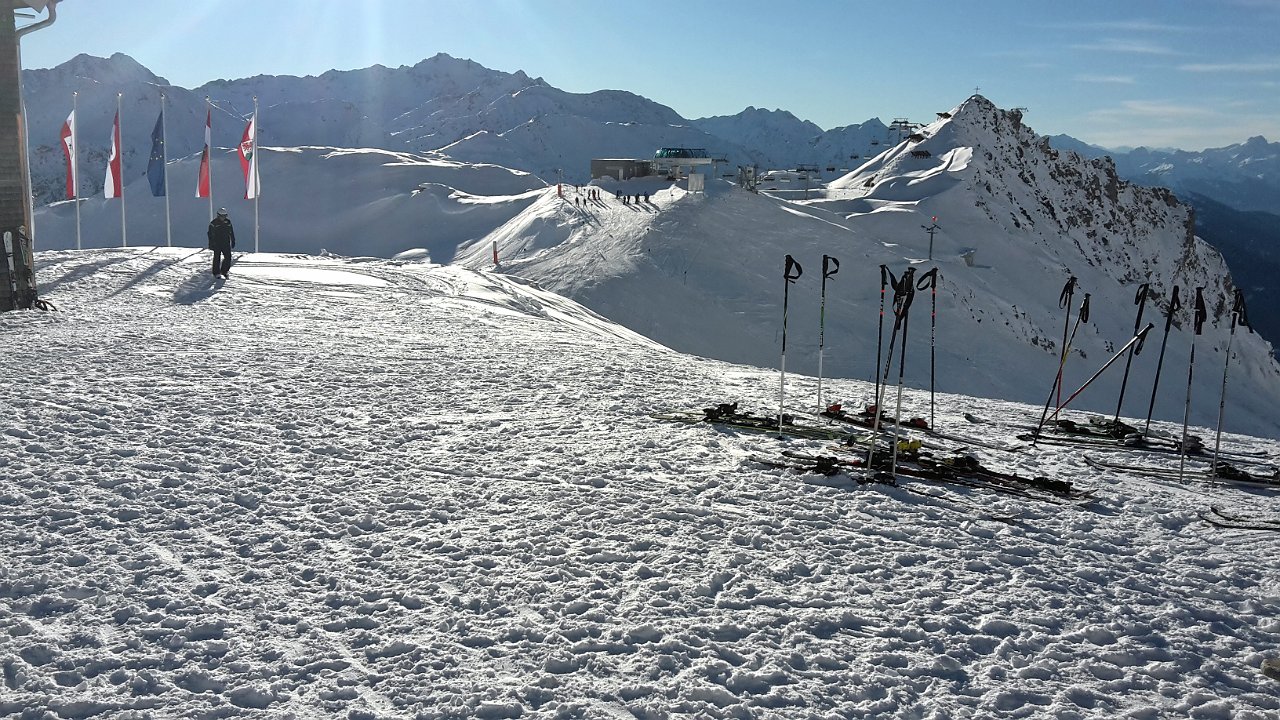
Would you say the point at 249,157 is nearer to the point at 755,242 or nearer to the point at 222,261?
the point at 222,261

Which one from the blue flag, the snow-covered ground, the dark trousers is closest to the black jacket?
the dark trousers

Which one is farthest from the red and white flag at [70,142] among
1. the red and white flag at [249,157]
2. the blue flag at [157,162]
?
the red and white flag at [249,157]

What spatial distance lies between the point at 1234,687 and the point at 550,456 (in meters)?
6.78

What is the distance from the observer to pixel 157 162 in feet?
100

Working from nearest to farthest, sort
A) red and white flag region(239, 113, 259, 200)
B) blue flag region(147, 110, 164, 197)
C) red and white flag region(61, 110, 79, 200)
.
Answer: red and white flag region(61, 110, 79, 200) → red and white flag region(239, 113, 259, 200) → blue flag region(147, 110, 164, 197)

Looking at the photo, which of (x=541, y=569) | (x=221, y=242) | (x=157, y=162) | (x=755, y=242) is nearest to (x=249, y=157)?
(x=157, y=162)

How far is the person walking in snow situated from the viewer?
20.3 metres

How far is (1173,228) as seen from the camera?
9800 cm

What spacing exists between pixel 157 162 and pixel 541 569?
3037 centimetres

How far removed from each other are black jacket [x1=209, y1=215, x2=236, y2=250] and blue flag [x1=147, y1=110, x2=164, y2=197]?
1088 cm

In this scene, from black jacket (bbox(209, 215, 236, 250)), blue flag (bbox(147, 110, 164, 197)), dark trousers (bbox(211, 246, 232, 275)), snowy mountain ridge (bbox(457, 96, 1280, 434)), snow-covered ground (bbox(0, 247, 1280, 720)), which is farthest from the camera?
snowy mountain ridge (bbox(457, 96, 1280, 434))

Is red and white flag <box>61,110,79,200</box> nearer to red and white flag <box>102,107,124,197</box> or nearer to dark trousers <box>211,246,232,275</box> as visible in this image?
red and white flag <box>102,107,124,197</box>

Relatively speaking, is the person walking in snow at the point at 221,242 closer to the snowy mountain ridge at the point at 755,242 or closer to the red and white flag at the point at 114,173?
the red and white flag at the point at 114,173

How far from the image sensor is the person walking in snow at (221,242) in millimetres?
20328
